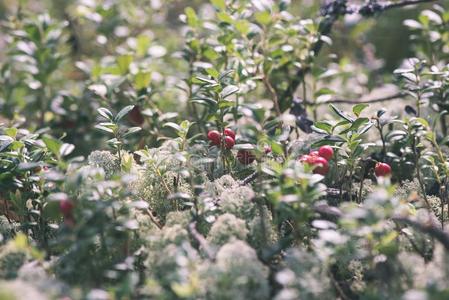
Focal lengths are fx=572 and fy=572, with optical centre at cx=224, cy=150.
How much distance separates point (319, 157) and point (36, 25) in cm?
159

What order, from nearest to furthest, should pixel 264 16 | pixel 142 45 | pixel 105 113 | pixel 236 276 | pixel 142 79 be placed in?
1. pixel 236 276
2. pixel 105 113
3. pixel 264 16
4. pixel 142 79
5. pixel 142 45

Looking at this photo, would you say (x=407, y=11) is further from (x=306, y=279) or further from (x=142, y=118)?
(x=306, y=279)

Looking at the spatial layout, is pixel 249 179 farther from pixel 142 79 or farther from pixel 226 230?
pixel 142 79

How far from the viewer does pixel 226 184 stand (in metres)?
1.68

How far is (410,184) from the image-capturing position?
178 cm

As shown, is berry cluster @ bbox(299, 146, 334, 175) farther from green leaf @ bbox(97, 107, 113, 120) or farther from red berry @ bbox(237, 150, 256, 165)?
green leaf @ bbox(97, 107, 113, 120)

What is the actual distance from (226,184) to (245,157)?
0.16m

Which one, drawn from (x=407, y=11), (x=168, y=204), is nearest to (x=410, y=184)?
(x=168, y=204)

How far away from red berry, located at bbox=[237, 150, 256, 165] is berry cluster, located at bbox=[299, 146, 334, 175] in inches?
7.6

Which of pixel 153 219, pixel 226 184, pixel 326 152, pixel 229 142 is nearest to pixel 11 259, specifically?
pixel 153 219

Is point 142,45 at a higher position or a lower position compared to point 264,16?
lower

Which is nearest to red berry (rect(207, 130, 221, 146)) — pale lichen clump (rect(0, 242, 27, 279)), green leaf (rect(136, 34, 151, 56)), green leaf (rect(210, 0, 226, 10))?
green leaf (rect(210, 0, 226, 10))

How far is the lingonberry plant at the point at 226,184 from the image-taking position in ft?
4.13

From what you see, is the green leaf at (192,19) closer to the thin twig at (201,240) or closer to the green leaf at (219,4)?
the green leaf at (219,4)
